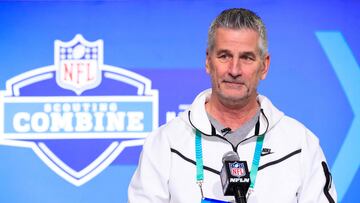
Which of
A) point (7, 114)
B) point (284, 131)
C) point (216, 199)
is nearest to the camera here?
point (216, 199)

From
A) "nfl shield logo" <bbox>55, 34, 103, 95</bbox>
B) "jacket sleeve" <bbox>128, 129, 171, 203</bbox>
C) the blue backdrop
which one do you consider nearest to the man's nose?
"jacket sleeve" <bbox>128, 129, 171, 203</bbox>

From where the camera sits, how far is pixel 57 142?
9.41 ft

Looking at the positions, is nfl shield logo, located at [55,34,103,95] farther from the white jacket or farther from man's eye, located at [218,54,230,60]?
man's eye, located at [218,54,230,60]

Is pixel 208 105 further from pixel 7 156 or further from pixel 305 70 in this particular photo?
pixel 7 156

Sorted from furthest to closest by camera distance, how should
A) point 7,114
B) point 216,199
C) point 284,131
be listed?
point 7,114 → point 284,131 → point 216,199

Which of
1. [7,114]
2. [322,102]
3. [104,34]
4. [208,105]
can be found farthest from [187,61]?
[208,105]

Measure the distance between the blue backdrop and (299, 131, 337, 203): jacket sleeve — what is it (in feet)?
3.58

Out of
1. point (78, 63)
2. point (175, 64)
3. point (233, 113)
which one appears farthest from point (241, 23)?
point (78, 63)

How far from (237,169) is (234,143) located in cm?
37

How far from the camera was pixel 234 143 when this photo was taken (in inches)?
72.0

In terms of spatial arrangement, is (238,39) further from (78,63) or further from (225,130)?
(78,63)

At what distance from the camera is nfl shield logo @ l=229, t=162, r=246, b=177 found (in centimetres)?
144

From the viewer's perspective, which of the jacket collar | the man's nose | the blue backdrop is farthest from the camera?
the blue backdrop

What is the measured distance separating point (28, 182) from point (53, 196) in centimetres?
13
